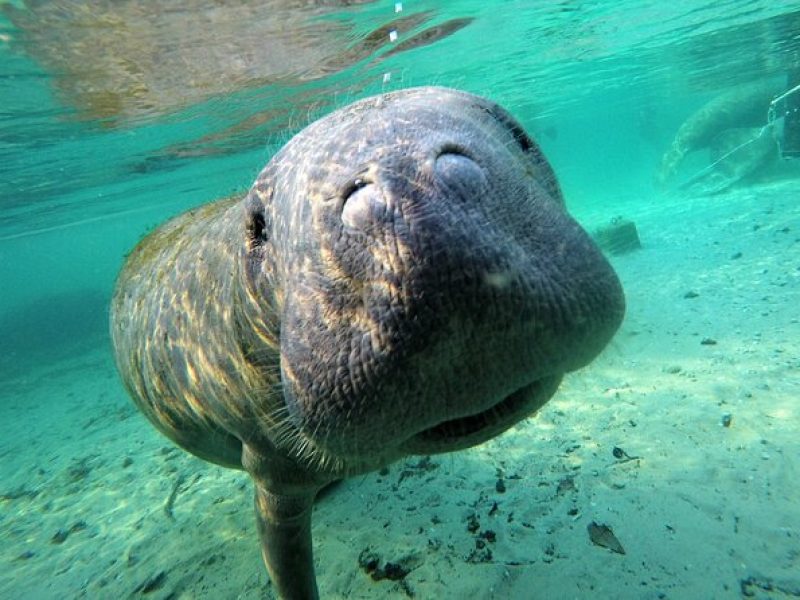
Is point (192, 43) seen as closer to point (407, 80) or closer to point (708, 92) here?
point (407, 80)

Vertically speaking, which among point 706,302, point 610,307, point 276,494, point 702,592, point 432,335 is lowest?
point 706,302

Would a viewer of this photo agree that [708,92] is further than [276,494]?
Yes

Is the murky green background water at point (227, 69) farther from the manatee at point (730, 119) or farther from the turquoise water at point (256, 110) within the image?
the manatee at point (730, 119)

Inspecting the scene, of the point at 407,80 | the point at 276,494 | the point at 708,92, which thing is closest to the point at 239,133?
the point at 407,80

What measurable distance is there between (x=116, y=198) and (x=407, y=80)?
17.1 meters

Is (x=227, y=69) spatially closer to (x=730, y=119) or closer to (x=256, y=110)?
(x=256, y=110)

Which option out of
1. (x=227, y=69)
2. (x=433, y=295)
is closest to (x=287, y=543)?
(x=433, y=295)

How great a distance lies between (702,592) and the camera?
3.10 metres

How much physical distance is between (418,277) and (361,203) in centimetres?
29

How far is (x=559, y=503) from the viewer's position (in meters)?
4.16

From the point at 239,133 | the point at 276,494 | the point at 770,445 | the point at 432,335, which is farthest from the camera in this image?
the point at 239,133

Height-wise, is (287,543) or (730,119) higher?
(287,543)

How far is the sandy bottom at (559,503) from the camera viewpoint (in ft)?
11.4

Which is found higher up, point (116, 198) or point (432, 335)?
point (432, 335)
